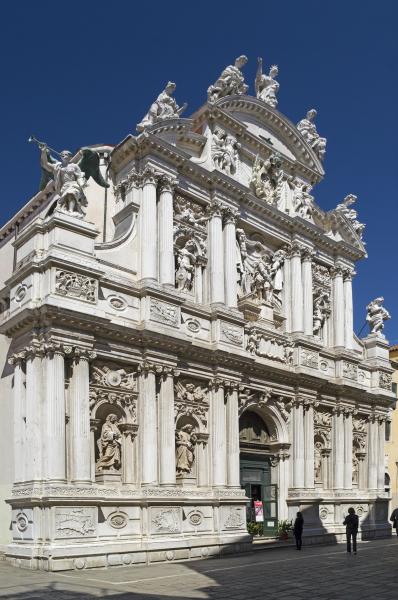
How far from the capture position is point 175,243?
72.0 feet

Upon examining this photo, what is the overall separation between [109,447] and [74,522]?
2476mm

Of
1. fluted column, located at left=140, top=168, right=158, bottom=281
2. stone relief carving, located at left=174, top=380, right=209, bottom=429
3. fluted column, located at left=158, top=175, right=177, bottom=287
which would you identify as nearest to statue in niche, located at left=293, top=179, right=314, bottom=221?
fluted column, located at left=158, top=175, right=177, bottom=287

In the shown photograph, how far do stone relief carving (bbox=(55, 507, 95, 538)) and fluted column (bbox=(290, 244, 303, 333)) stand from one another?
37.0 ft

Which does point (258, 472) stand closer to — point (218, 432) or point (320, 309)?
point (218, 432)

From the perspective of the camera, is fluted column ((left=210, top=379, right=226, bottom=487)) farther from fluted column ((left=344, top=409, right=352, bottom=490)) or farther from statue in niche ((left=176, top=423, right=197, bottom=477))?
fluted column ((left=344, top=409, right=352, bottom=490))

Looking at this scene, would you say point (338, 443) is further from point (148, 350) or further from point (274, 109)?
point (274, 109)

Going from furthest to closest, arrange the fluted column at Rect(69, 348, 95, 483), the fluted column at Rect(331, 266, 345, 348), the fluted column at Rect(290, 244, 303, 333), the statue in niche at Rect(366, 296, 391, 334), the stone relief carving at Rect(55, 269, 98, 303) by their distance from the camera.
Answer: the statue in niche at Rect(366, 296, 391, 334)
the fluted column at Rect(331, 266, 345, 348)
the fluted column at Rect(290, 244, 303, 333)
the stone relief carving at Rect(55, 269, 98, 303)
the fluted column at Rect(69, 348, 95, 483)

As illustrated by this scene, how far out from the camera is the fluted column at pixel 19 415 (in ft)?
57.9

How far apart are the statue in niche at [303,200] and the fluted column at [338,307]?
2.61 metres

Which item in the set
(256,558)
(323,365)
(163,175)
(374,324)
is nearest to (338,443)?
(323,365)

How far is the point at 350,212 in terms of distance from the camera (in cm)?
2959

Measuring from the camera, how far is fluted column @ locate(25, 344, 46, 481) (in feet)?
55.7

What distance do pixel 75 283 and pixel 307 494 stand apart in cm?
1164

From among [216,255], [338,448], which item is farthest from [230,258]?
[338,448]
